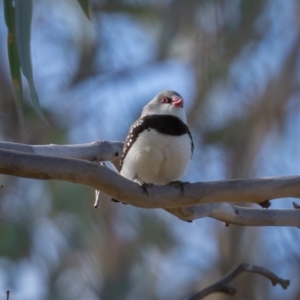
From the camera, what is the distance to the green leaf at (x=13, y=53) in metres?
1.89

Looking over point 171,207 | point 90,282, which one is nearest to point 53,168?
point 171,207

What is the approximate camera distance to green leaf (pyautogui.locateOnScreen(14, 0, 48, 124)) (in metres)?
1.82

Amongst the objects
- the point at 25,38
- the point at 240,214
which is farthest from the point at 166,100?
the point at 25,38

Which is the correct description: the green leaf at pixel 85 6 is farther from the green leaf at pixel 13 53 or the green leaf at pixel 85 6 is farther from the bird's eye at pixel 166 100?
the bird's eye at pixel 166 100

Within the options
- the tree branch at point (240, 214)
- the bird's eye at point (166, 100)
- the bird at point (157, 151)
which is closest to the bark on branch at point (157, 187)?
the tree branch at point (240, 214)

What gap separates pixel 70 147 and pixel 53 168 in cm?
72

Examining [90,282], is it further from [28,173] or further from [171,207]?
[28,173]

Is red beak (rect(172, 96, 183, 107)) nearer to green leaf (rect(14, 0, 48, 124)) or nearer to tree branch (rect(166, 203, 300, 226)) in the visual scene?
tree branch (rect(166, 203, 300, 226))

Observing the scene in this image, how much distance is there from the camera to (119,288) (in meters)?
5.61

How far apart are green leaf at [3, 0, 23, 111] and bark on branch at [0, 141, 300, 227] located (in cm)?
16

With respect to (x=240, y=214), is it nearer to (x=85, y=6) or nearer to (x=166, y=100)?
(x=166, y=100)

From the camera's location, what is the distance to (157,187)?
6.95ft

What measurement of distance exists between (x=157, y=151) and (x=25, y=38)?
82 centimetres

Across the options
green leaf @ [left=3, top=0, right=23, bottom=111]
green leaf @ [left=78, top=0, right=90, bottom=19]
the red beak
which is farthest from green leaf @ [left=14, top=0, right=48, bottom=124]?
the red beak
